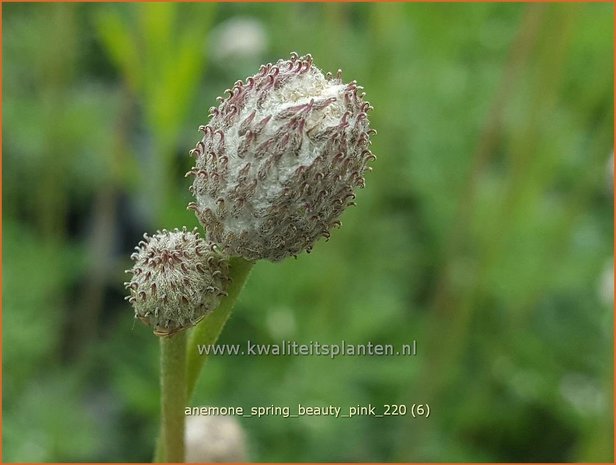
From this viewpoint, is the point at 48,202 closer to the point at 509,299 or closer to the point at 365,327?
the point at 365,327

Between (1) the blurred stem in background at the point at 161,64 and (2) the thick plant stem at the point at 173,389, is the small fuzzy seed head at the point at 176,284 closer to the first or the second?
(2) the thick plant stem at the point at 173,389

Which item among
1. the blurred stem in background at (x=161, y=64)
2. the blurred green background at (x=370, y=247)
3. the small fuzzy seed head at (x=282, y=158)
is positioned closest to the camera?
the small fuzzy seed head at (x=282, y=158)

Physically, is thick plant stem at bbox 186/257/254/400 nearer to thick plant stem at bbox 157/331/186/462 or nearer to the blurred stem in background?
thick plant stem at bbox 157/331/186/462

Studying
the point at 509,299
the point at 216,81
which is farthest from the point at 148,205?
the point at 509,299

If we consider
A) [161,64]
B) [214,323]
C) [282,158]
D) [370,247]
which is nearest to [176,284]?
[214,323]

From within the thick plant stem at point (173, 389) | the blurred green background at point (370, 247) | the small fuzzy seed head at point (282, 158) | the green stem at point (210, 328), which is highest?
the blurred green background at point (370, 247)

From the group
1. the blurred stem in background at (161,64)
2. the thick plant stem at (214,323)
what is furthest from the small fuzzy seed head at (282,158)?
the blurred stem in background at (161,64)
